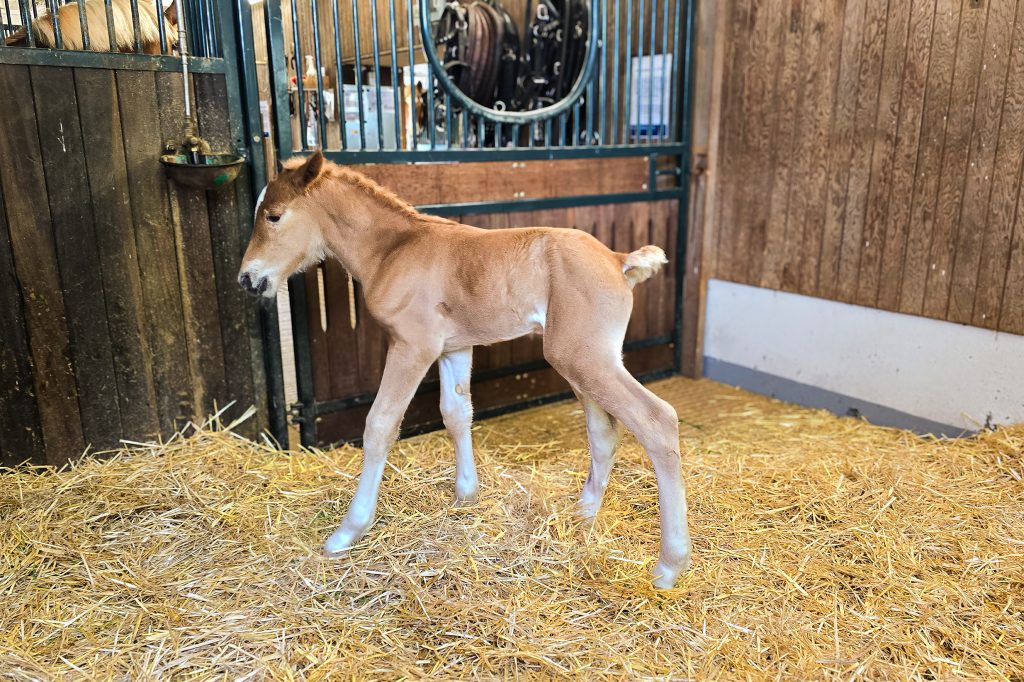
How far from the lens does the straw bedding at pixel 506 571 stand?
2189 millimetres

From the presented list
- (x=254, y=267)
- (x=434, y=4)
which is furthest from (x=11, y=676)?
(x=434, y=4)

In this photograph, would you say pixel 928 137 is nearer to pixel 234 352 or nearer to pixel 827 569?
pixel 827 569

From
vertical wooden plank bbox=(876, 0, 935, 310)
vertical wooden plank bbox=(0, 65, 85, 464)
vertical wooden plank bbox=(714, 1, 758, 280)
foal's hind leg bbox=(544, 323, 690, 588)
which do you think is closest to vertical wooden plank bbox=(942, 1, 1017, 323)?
vertical wooden plank bbox=(876, 0, 935, 310)

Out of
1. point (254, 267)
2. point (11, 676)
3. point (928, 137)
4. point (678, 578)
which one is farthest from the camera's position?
point (928, 137)

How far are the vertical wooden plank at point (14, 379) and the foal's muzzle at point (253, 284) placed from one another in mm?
899

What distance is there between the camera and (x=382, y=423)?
2695mm

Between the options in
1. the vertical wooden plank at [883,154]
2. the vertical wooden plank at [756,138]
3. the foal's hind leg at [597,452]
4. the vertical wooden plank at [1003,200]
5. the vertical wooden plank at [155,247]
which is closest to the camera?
the foal's hind leg at [597,452]

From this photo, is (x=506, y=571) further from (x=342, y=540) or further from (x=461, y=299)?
(x=461, y=299)

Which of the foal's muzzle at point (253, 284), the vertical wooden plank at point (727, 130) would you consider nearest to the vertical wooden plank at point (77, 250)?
Answer: the foal's muzzle at point (253, 284)

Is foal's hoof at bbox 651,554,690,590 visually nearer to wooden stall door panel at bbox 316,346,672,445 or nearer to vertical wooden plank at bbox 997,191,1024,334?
wooden stall door panel at bbox 316,346,672,445

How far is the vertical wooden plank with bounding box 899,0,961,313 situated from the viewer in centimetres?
376

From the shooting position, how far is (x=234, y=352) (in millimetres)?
3471

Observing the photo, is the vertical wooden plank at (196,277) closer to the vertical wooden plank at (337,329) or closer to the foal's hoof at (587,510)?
the vertical wooden plank at (337,329)

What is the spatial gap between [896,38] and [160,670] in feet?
14.1
